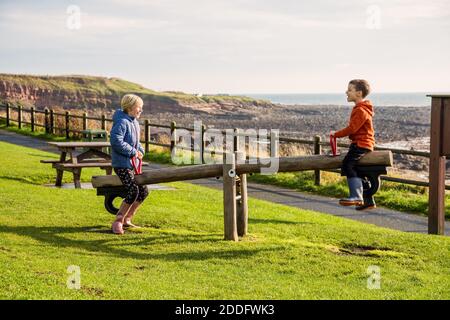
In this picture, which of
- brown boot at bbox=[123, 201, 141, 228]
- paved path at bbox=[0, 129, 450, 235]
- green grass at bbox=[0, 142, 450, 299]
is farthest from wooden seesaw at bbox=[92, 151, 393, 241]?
paved path at bbox=[0, 129, 450, 235]

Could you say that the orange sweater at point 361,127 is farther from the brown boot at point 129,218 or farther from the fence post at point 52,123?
the fence post at point 52,123

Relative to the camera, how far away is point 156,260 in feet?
28.8

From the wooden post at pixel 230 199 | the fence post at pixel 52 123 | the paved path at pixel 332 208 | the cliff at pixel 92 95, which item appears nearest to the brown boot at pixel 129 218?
the wooden post at pixel 230 199

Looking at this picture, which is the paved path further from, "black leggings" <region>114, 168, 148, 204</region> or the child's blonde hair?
the child's blonde hair

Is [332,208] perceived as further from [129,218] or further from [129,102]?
[129,102]

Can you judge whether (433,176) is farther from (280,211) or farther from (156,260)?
(156,260)

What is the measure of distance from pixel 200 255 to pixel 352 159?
230cm

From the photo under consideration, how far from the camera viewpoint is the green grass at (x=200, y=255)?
24.1 ft

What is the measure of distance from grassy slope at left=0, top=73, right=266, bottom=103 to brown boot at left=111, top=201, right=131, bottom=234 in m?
99.8

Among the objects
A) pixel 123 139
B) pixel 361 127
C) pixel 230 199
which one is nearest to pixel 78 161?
pixel 123 139

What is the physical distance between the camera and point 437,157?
1148cm
